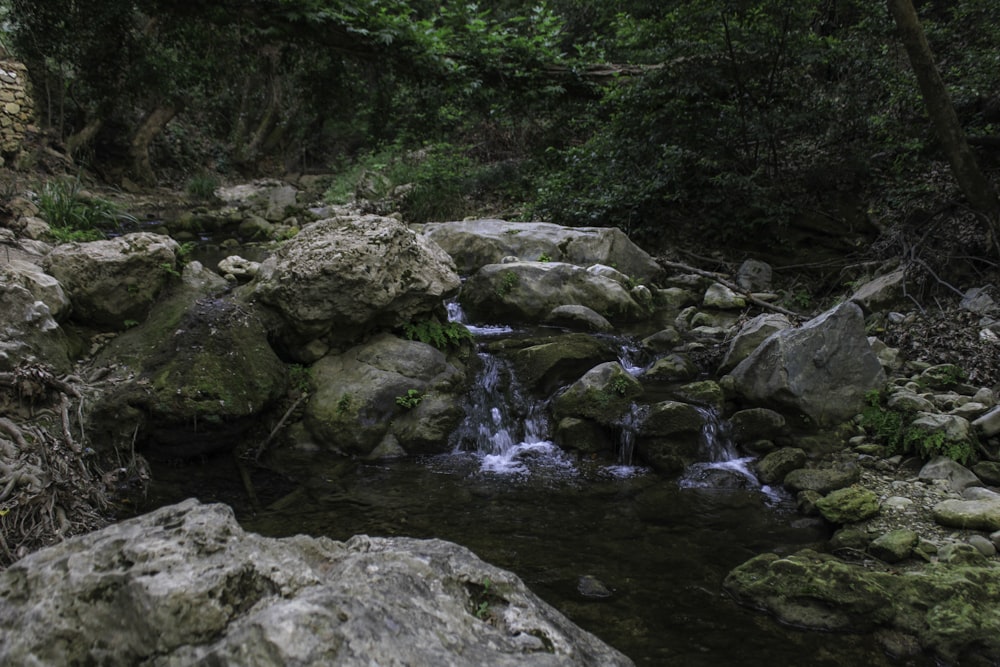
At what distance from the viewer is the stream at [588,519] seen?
3062mm

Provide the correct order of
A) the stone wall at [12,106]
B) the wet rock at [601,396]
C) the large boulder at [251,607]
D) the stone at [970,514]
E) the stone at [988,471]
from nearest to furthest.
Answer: the large boulder at [251,607], the stone at [970,514], the stone at [988,471], the wet rock at [601,396], the stone wall at [12,106]

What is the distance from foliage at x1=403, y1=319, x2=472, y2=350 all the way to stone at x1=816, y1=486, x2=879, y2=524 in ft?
12.5

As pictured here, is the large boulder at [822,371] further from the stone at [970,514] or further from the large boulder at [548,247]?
the large boulder at [548,247]

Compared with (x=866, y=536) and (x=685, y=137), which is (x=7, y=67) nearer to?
(x=685, y=137)

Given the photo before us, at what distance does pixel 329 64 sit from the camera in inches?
334

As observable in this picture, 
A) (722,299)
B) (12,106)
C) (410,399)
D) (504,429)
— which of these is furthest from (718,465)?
(12,106)

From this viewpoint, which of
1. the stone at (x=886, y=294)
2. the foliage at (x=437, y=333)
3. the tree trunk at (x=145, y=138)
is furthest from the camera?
the tree trunk at (x=145, y=138)

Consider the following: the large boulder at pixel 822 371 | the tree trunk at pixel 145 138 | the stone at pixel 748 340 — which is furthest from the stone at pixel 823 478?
the tree trunk at pixel 145 138

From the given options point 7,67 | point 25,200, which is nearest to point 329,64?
point 25,200

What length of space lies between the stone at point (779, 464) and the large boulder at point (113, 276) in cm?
557

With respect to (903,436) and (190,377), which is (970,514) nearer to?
(903,436)

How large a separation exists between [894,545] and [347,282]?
468 centimetres

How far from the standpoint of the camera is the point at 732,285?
9.41 m

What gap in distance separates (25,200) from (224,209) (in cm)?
814
